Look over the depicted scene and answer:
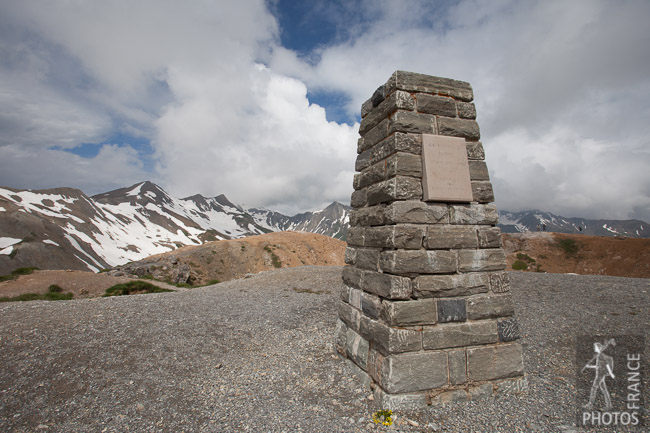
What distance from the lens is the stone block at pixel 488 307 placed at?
18.4 feet

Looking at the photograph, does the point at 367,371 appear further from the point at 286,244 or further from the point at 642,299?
the point at 286,244

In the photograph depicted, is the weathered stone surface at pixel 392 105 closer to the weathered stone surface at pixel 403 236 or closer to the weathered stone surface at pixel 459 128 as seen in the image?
the weathered stone surface at pixel 459 128

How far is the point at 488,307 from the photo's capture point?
224 inches

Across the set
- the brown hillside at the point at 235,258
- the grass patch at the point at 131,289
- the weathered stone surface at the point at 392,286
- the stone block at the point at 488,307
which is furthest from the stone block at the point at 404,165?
the brown hillside at the point at 235,258

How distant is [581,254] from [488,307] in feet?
144

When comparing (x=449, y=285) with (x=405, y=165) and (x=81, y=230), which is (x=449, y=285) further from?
(x=81, y=230)

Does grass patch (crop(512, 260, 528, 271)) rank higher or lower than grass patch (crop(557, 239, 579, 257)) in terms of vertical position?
lower

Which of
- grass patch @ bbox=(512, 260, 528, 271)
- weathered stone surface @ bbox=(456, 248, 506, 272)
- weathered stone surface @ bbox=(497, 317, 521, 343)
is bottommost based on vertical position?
grass patch @ bbox=(512, 260, 528, 271)

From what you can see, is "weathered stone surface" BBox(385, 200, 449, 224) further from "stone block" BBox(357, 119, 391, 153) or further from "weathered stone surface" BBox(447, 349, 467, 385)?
"weathered stone surface" BBox(447, 349, 467, 385)

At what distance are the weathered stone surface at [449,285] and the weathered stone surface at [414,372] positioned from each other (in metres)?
1.08

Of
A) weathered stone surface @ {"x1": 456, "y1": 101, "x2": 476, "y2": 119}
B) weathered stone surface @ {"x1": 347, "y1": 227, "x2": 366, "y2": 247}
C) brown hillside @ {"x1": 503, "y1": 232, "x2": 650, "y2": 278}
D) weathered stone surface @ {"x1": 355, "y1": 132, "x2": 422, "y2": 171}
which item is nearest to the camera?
weathered stone surface @ {"x1": 355, "y1": 132, "x2": 422, "y2": 171}

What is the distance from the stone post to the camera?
5.30 meters

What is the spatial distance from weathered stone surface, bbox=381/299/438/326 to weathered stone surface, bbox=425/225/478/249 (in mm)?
1074

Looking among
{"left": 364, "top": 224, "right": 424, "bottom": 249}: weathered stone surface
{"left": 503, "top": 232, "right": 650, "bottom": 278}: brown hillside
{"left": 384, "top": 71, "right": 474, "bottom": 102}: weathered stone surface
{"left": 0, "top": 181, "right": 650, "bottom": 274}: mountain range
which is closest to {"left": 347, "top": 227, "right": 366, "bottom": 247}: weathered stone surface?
{"left": 364, "top": 224, "right": 424, "bottom": 249}: weathered stone surface
